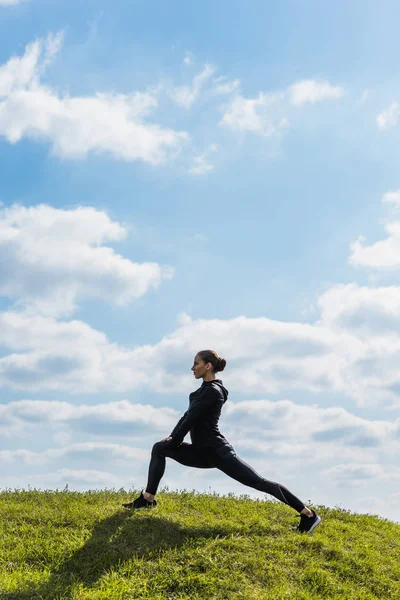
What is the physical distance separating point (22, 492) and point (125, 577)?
6.04 meters

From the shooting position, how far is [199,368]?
40.4 feet

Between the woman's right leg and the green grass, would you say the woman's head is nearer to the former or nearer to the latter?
the woman's right leg

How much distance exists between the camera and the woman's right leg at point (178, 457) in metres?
12.3

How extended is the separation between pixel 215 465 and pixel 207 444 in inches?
18.9

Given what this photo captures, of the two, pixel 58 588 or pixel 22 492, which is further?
pixel 22 492

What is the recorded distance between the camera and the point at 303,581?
10750mm

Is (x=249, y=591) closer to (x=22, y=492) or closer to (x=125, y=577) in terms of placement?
(x=125, y=577)

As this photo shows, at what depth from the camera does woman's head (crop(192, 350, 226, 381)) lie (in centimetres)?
1230

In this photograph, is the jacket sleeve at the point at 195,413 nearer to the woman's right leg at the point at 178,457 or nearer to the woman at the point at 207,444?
the woman at the point at 207,444

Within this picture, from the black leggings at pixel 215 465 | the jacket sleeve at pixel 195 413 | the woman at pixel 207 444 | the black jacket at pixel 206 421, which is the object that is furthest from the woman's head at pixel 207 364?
the black leggings at pixel 215 465

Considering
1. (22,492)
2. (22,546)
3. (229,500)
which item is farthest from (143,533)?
(22,492)

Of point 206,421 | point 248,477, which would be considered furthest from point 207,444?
point 248,477

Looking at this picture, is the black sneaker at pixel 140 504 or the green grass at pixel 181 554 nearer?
the green grass at pixel 181 554

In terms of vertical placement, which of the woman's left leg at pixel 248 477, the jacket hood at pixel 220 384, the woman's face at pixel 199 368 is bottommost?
the woman's left leg at pixel 248 477
